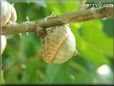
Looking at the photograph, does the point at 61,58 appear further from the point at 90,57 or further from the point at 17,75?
the point at 90,57

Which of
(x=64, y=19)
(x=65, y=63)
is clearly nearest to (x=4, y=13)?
(x=64, y=19)

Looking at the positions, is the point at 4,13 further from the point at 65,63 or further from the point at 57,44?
the point at 65,63

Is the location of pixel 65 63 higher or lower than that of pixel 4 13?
lower

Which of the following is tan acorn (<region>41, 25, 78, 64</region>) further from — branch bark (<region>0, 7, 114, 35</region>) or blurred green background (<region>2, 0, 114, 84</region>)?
blurred green background (<region>2, 0, 114, 84</region>)

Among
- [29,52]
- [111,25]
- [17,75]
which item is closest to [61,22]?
[17,75]

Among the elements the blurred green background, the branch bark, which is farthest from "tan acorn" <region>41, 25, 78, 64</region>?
the blurred green background

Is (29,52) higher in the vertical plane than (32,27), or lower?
lower
